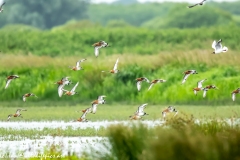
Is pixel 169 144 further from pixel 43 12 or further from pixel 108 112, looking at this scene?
pixel 43 12

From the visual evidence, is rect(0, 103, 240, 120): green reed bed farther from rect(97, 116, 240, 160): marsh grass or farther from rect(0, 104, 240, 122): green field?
rect(97, 116, 240, 160): marsh grass

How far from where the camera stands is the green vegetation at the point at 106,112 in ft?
68.5

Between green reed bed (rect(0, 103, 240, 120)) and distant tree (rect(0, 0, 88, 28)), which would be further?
distant tree (rect(0, 0, 88, 28))

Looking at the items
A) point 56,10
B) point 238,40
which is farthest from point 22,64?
point 56,10

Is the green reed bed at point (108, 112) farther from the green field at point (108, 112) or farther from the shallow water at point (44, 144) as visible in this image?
the shallow water at point (44, 144)

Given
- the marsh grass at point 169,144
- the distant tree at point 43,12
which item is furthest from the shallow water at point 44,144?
the distant tree at point 43,12

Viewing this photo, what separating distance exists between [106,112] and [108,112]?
53mm

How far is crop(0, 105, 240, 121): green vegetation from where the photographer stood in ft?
68.5

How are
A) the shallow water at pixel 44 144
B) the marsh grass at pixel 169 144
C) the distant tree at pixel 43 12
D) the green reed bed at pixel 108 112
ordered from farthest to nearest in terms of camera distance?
the distant tree at pixel 43 12 → the green reed bed at pixel 108 112 → the shallow water at pixel 44 144 → the marsh grass at pixel 169 144

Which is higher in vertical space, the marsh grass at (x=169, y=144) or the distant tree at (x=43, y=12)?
the distant tree at (x=43, y=12)

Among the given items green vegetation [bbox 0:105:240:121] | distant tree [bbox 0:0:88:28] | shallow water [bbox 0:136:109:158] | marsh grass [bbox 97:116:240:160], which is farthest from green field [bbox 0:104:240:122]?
distant tree [bbox 0:0:88:28]

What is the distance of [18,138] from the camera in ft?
54.6


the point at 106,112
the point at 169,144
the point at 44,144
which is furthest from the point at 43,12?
the point at 169,144

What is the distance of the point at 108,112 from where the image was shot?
2233 cm
